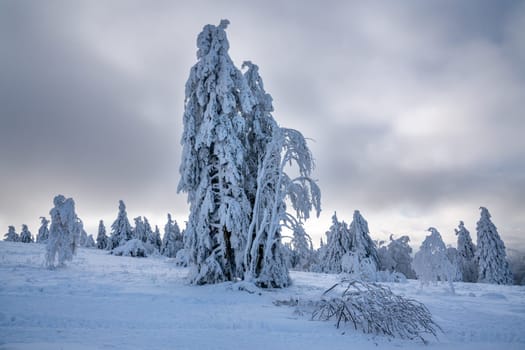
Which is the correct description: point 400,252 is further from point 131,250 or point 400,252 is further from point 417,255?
point 131,250

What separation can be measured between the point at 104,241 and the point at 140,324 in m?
57.6

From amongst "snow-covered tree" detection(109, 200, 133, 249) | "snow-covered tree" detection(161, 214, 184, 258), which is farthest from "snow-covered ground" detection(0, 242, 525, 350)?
"snow-covered tree" detection(161, 214, 184, 258)

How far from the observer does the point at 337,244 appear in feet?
127

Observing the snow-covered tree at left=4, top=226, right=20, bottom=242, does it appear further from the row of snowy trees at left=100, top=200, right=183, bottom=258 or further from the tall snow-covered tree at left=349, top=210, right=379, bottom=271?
the tall snow-covered tree at left=349, top=210, right=379, bottom=271

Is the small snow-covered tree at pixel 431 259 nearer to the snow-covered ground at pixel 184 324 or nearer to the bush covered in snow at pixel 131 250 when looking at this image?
the snow-covered ground at pixel 184 324

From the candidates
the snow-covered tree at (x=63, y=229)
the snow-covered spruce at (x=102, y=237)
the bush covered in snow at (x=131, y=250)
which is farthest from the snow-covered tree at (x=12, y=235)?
the snow-covered tree at (x=63, y=229)

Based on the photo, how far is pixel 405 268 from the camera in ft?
158

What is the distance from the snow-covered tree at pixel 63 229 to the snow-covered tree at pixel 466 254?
A: 46.4 m

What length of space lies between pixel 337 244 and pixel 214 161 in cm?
2786

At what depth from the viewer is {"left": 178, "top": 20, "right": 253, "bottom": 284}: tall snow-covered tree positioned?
1477 centimetres

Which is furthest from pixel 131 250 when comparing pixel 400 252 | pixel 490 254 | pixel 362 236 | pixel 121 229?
pixel 490 254

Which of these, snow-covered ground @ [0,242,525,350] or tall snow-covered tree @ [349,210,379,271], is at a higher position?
tall snow-covered tree @ [349,210,379,271]

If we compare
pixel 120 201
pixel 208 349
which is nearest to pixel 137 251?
pixel 120 201

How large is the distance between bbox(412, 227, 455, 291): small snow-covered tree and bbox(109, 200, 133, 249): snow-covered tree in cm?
4008
